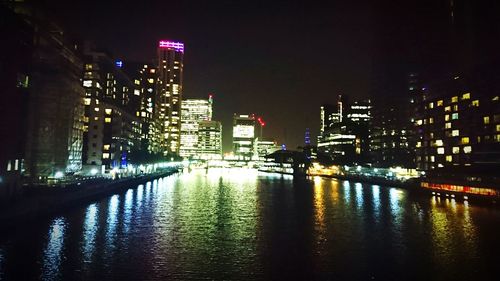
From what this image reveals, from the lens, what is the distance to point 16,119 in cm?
3797

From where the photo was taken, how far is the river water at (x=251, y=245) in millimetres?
18406

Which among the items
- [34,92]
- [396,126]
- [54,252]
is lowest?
[54,252]

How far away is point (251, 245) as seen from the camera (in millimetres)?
24281

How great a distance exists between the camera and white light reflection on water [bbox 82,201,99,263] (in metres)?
21.4

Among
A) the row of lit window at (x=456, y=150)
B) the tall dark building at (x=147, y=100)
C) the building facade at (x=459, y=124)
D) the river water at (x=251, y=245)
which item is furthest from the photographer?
the tall dark building at (x=147, y=100)

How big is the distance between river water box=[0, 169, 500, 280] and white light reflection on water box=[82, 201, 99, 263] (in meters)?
0.07

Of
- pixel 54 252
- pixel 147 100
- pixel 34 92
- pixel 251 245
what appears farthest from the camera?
pixel 147 100

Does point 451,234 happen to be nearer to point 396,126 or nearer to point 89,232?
point 89,232

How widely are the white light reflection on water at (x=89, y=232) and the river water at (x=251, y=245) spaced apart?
0.07 metres

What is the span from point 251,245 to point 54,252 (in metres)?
10.9

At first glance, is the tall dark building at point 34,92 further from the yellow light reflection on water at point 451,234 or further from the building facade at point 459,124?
the building facade at point 459,124

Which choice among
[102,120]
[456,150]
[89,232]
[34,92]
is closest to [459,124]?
[456,150]

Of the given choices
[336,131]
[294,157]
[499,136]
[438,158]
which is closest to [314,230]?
[499,136]

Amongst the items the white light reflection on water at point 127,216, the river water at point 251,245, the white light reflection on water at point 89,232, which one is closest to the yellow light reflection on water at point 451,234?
the river water at point 251,245
